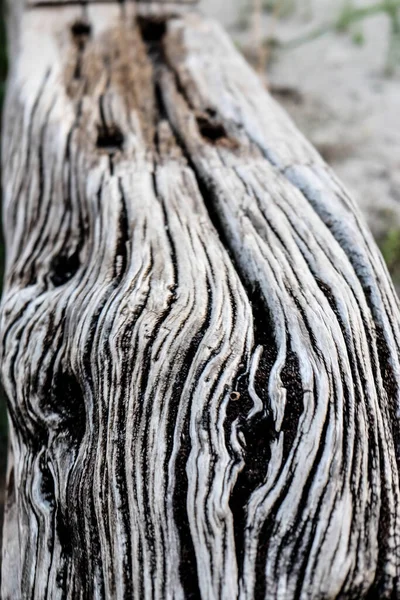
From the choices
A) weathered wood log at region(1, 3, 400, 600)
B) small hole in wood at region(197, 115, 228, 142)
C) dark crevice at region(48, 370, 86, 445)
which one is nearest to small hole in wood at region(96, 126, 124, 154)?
Answer: weathered wood log at region(1, 3, 400, 600)

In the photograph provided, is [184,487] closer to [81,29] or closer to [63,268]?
[63,268]

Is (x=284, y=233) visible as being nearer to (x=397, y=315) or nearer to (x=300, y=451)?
(x=397, y=315)

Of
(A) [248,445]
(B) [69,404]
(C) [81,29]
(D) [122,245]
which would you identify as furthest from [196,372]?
(C) [81,29]

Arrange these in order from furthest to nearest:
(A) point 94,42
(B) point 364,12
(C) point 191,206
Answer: (B) point 364,12
(A) point 94,42
(C) point 191,206

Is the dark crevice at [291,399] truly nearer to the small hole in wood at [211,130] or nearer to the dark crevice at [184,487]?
the dark crevice at [184,487]

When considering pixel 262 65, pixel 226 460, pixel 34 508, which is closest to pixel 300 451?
pixel 226 460

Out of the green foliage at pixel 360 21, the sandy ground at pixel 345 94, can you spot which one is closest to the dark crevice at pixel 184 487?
the sandy ground at pixel 345 94
